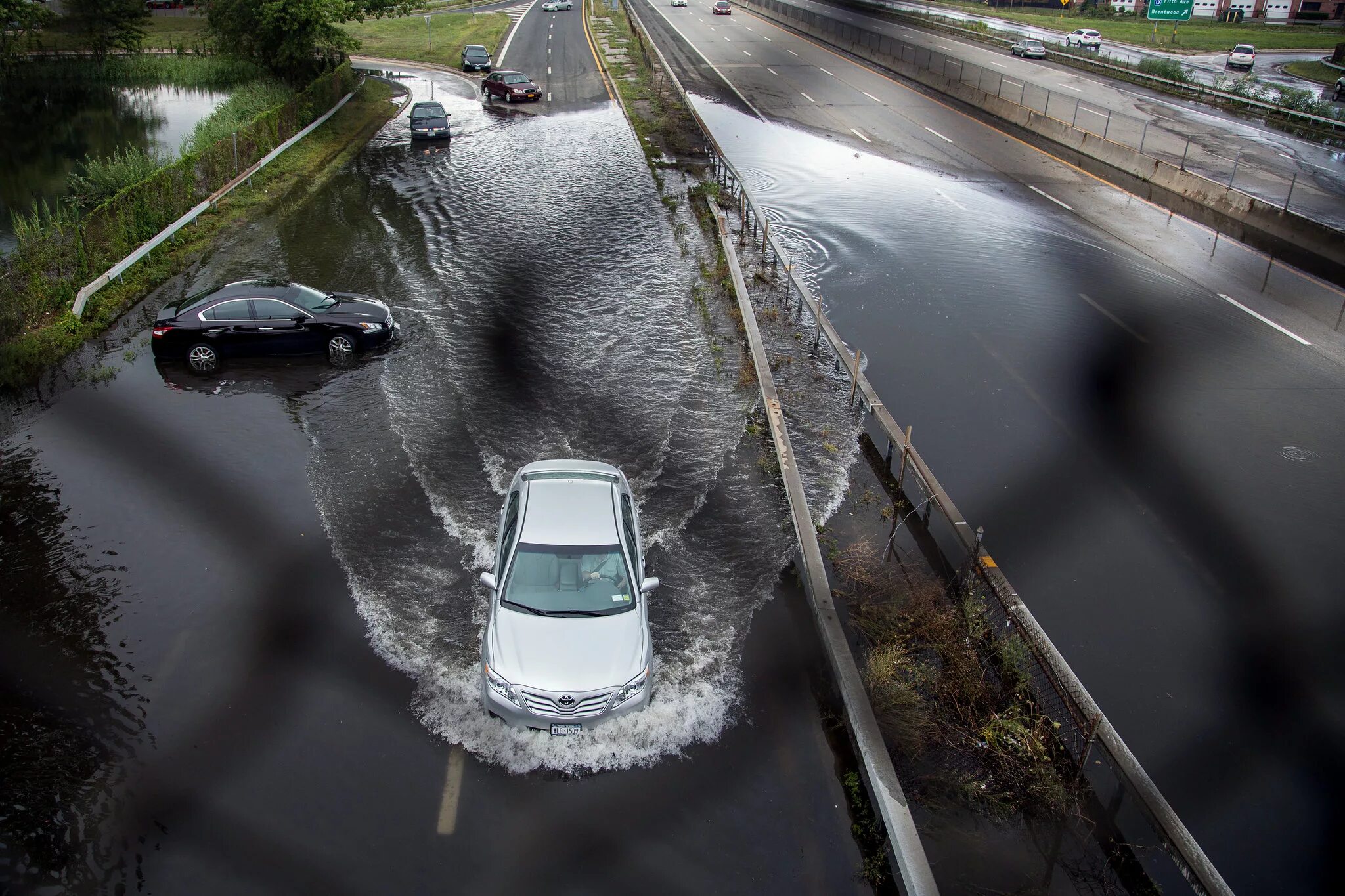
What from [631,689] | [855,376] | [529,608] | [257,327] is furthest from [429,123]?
[631,689]

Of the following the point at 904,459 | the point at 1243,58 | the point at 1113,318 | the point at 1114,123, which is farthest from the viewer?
the point at 1243,58

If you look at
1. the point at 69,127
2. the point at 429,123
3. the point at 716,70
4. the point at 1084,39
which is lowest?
the point at 69,127

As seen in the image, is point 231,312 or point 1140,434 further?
point 231,312

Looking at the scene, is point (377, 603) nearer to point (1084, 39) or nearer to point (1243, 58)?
point (1243, 58)

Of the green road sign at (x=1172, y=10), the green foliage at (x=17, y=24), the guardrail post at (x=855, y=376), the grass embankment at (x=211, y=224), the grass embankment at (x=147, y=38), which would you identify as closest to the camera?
the guardrail post at (x=855, y=376)

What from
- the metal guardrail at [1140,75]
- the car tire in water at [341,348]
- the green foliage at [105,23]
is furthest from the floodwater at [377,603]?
the green foliage at [105,23]

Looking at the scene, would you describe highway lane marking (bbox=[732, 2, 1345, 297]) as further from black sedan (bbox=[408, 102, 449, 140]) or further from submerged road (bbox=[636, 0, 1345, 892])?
black sedan (bbox=[408, 102, 449, 140])

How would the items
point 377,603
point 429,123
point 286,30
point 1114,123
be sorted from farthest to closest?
1. point 286,30
2. point 1114,123
3. point 429,123
4. point 377,603

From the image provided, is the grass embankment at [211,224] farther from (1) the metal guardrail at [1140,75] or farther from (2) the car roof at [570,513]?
(1) the metal guardrail at [1140,75]
